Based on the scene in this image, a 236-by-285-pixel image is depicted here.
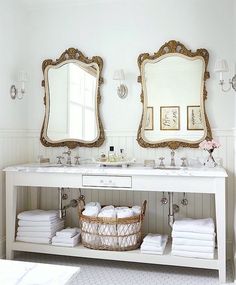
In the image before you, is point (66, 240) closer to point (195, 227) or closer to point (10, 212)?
point (10, 212)

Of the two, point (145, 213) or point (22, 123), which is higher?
point (22, 123)

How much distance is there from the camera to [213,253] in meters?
2.85

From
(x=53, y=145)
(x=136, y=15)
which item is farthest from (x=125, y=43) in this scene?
(x=53, y=145)

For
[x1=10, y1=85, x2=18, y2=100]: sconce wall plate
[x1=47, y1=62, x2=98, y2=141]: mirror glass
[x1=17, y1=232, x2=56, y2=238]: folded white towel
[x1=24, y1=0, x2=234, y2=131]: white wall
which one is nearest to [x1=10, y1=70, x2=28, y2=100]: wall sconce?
[x1=10, y1=85, x2=18, y2=100]: sconce wall plate

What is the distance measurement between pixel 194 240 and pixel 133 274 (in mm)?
591

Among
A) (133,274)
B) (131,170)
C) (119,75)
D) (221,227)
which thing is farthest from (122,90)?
(133,274)

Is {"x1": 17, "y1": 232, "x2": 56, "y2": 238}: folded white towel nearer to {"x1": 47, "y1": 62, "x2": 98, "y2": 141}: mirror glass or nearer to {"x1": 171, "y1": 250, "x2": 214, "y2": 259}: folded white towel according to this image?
{"x1": 47, "y1": 62, "x2": 98, "y2": 141}: mirror glass

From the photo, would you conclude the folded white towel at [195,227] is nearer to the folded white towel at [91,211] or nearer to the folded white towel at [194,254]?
the folded white towel at [194,254]

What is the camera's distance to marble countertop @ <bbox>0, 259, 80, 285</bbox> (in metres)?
1.61

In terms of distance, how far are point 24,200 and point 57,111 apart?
39.1 inches

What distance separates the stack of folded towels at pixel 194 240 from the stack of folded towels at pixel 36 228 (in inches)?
44.5

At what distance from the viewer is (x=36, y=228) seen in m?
3.28

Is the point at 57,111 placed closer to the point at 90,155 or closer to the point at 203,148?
the point at 90,155

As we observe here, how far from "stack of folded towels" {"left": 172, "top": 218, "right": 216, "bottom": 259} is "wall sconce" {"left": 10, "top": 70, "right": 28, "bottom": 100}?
1.99m
